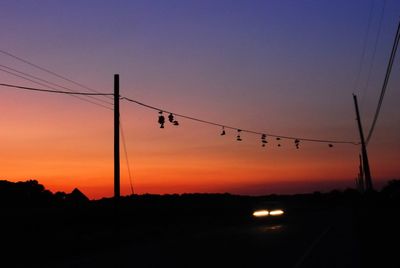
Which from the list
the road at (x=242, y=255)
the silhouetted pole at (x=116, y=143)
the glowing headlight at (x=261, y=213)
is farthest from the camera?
the glowing headlight at (x=261, y=213)

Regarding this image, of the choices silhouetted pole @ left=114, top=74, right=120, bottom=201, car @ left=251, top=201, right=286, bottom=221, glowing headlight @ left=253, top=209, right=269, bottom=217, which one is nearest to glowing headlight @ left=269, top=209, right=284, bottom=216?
car @ left=251, top=201, right=286, bottom=221

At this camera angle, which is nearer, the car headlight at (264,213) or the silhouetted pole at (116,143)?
the silhouetted pole at (116,143)

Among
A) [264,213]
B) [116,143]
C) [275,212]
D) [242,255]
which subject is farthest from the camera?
[275,212]

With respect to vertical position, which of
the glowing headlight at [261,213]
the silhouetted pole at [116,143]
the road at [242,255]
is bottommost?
the road at [242,255]

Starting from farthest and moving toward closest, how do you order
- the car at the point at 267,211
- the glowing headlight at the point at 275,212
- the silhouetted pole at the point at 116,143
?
the glowing headlight at the point at 275,212, the car at the point at 267,211, the silhouetted pole at the point at 116,143

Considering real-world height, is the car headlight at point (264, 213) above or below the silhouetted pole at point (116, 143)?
below

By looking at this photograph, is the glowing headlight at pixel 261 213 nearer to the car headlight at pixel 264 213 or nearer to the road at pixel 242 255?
the car headlight at pixel 264 213

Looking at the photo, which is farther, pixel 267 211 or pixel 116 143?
pixel 267 211

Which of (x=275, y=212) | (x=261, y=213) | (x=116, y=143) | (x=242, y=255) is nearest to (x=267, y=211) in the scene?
(x=261, y=213)

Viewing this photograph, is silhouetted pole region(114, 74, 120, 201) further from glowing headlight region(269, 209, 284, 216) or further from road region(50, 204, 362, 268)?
glowing headlight region(269, 209, 284, 216)

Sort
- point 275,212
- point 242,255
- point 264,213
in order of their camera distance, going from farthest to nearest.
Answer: point 275,212, point 264,213, point 242,255

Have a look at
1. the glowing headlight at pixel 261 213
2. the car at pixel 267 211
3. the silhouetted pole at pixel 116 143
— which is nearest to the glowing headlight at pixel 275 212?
the car at pixel 267 211

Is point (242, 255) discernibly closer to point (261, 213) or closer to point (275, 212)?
point (261, 213)

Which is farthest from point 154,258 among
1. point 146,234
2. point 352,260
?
point 146,234
